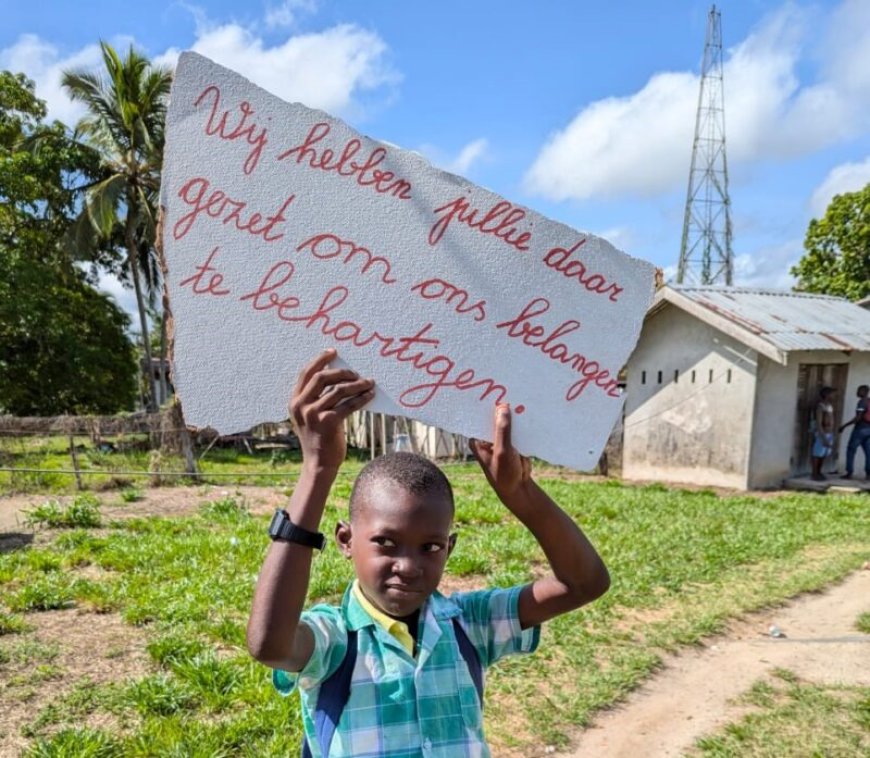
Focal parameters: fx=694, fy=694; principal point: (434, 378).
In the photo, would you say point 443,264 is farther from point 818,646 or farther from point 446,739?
point 818,646

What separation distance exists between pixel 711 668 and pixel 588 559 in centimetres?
323

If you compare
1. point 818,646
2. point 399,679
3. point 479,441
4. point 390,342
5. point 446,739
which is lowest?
point 818,646

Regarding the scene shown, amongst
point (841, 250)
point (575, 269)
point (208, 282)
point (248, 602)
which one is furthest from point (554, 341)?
point (841, 250)

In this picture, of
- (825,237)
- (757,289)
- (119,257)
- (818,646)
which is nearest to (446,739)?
(818,646)

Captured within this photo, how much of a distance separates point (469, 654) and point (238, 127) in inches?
48.7

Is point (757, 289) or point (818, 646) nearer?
point (818, 646)

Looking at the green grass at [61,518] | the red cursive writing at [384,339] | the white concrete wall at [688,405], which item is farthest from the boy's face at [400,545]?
the white concrete wall at [688,405]

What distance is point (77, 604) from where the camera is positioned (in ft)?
15.9

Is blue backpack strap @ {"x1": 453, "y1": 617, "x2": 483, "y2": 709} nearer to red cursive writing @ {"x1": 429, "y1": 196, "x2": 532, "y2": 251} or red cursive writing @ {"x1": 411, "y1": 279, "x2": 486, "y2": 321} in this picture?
red cursive writing @ {"x1": 411, "y1": 279, "x2": 486, "y2": 321}

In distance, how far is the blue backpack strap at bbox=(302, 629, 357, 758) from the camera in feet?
4.47

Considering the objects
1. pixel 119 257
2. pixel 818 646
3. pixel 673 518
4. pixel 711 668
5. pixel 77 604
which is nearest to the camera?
pixel 711 668

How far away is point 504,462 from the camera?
1.47 m

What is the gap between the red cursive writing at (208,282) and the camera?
147cm

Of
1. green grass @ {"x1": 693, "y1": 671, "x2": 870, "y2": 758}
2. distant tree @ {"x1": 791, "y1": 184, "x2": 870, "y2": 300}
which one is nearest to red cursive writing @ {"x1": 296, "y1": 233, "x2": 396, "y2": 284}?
green grass @ {"x1": 693, "y1": 671, "x2": 870, "y2": 758}
